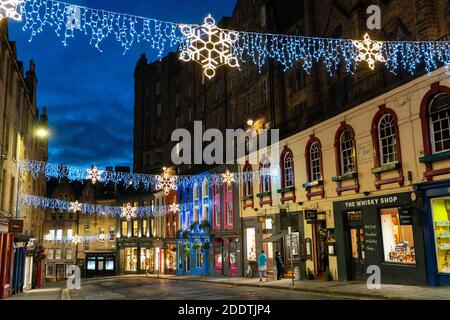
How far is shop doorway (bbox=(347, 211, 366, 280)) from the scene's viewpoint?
20930mm

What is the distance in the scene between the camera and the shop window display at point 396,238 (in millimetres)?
17969

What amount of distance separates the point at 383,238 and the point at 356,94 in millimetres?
7470

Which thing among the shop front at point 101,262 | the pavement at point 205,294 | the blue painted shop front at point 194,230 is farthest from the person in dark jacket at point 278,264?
the shop front at point 101,262

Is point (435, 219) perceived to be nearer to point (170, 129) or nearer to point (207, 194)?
point (207, 194)

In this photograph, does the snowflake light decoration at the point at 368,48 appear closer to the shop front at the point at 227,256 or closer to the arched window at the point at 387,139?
the arched window at the point at 387,139

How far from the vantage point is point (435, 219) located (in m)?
16.8

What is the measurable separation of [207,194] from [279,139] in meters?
13.5

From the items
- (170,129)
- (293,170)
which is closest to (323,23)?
(293,170)

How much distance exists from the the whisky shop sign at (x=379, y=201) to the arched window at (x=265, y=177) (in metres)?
8.38

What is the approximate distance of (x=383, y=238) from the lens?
19.5m

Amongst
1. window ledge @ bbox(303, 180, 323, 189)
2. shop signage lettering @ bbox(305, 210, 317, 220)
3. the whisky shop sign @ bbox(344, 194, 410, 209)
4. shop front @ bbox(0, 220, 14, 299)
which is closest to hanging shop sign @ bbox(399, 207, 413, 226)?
the whisky shop sign @ bbox(344, 194, 410, 209)

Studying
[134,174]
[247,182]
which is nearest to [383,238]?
[247,182]

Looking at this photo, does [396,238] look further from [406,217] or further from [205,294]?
[205,294]

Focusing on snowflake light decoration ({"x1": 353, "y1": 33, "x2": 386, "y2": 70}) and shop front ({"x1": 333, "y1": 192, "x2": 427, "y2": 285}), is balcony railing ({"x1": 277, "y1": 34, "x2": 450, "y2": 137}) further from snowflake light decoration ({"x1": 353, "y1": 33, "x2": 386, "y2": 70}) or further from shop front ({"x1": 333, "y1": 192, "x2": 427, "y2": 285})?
shop front ({"x1": 333, "y1": 192, "x2": 427, "y2": 285})
